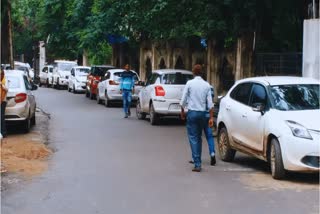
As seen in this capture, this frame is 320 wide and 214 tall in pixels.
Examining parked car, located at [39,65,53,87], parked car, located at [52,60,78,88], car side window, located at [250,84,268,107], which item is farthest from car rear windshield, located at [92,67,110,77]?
car side window, located at [250,84,268,107]

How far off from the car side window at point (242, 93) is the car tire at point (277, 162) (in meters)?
1.54

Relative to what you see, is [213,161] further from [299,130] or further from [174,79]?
[174,79]

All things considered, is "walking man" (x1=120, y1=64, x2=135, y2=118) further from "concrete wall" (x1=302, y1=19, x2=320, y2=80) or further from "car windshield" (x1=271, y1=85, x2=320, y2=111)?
"car windshield" (x1=271, y1=85, x2=320, y2=111)

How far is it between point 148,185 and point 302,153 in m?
2.38

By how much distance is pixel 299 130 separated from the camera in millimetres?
10164

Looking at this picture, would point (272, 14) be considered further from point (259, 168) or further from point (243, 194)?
point (243, 194)

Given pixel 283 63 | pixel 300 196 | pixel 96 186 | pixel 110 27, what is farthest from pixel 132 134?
pixel 110 27

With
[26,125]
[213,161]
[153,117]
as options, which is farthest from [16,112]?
[213,161]

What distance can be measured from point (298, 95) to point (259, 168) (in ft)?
5.20

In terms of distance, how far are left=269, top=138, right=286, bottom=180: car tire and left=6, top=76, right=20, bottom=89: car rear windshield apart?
8.76 m

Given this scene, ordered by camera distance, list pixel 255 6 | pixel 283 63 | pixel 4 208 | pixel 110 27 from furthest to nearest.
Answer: pixel 110 27 < pixel 255 6 < pixel 283 63 < pixel 4 208

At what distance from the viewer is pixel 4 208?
28.1 feet

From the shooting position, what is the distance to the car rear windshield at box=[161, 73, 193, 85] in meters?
20.5

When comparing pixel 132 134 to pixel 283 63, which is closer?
pixel 132 134
